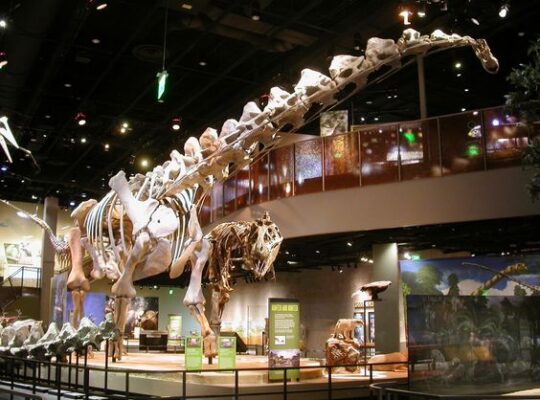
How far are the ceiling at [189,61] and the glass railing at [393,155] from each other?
75.5 inches

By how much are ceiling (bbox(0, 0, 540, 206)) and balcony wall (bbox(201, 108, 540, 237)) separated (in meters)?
2.07

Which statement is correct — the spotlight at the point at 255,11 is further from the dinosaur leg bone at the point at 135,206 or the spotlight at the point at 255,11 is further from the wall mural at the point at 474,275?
the wall mural at the point at 474,275

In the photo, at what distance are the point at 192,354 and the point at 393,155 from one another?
6884mm

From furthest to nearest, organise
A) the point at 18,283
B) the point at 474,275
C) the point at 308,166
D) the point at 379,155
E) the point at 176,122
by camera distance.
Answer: the point at 18,283
the point at 176,122
the point at 474,275
the point at 308,166
the point at 379,155

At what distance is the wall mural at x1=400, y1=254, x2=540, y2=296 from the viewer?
613 inches

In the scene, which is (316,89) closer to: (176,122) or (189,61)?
(189,61)

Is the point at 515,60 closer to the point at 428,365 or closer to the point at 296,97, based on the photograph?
the point at 296,97

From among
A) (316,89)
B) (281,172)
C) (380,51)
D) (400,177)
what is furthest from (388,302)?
(380,51)

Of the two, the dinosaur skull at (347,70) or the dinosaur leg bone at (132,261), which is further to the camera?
the dinosaur leg bone at (132,261)

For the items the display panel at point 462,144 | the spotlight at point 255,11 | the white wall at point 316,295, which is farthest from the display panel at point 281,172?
the white wall at point 316,295

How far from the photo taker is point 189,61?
15.3m

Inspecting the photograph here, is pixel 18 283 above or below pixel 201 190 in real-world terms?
below

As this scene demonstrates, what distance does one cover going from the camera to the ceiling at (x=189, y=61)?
12.7 m

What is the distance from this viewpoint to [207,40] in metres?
14.5
